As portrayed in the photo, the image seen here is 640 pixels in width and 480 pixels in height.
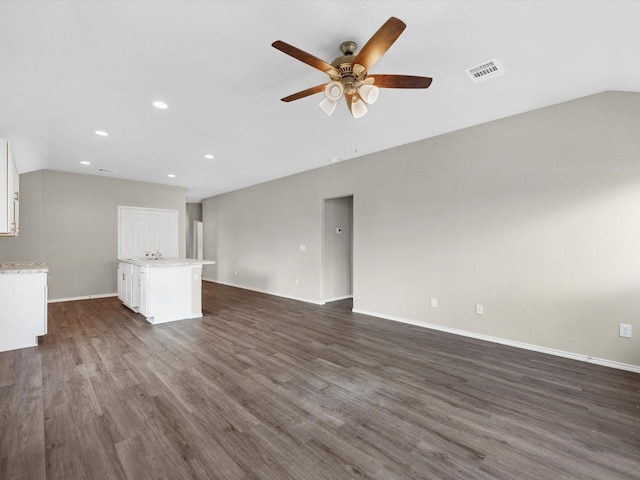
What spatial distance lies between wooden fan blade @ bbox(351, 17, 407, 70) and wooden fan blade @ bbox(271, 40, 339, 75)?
17 cm

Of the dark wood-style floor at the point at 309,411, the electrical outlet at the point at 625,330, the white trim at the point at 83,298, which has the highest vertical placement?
the electrical outlet at the point at 625,330

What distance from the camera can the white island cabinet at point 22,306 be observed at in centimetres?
336

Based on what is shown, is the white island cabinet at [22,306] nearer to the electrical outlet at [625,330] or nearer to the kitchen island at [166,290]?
the kitchen island at [166,290]

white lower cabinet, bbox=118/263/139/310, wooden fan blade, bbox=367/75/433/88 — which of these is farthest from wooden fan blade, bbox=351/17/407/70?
white lower cabinet, bbox=118/263/139/310

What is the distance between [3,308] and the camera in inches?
132

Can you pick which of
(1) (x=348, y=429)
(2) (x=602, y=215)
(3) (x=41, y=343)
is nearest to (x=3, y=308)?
(3) (x=41, y=343)

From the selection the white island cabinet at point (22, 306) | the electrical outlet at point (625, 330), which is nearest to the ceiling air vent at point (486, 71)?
the electrical outlet at point (625, 330)

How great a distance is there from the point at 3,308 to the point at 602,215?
658 centimetres

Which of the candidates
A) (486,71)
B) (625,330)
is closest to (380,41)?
(486,71)

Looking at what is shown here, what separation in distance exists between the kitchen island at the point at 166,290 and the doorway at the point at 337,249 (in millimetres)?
2432

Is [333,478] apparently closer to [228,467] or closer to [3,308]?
[228,467]

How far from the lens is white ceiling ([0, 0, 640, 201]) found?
1888mm

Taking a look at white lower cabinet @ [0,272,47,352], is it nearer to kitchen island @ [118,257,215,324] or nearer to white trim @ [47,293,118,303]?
kitchen island @ [118,257,215,324]

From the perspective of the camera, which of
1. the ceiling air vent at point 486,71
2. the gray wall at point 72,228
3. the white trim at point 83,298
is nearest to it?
the ceiling air vent at point 486,71
